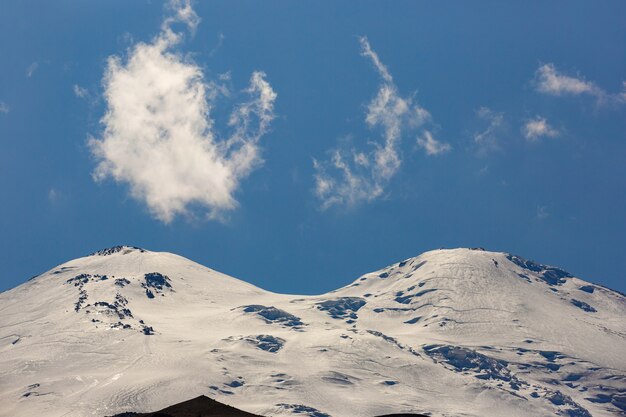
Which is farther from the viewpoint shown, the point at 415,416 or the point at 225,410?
the point at 415,416

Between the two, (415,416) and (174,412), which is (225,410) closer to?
(174,412)

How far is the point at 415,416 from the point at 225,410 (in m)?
17.5

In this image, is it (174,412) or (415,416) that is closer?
(174,412)

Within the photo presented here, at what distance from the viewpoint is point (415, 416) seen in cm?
8144

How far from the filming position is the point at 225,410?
7225 cm

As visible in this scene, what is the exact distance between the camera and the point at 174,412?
2800 inches

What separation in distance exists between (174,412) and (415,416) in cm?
2116

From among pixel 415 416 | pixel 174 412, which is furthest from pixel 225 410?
pixel 415 416

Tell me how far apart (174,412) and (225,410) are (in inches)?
147
